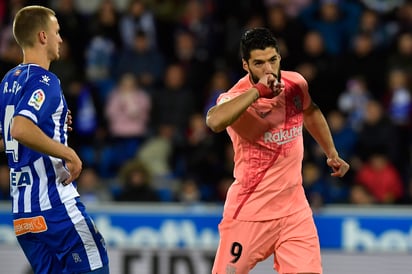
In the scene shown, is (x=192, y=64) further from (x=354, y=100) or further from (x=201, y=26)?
(x=354, y=100)

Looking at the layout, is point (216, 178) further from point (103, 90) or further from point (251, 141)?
point (251, 141)

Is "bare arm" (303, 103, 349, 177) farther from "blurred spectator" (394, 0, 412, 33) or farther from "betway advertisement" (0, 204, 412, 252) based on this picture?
"blurred spectator" (394, 0, 412, 33)

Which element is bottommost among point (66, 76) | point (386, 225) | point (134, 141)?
point (386, 225)

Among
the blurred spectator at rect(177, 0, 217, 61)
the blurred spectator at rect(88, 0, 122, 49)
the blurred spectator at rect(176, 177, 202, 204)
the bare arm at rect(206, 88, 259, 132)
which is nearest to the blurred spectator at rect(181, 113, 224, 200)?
the blurred spectator at rect(176, 177, 202, 204)

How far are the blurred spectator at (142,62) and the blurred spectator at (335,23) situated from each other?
221 centimetres

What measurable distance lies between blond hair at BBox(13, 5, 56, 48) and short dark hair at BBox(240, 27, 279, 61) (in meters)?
1.21

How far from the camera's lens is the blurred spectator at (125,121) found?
13078 mm

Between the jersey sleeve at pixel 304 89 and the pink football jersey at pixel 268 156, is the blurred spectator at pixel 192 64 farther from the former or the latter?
the pink football jersey at pixel 268 156

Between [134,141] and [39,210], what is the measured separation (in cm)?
779

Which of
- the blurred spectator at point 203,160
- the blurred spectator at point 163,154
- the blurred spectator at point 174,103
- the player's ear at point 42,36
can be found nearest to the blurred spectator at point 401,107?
the blurred spectator at point 203,160

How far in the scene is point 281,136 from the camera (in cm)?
601

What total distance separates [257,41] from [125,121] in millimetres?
7540

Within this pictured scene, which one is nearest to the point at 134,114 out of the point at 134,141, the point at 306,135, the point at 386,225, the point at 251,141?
the point at 134,141

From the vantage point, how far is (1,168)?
12.3 meters
